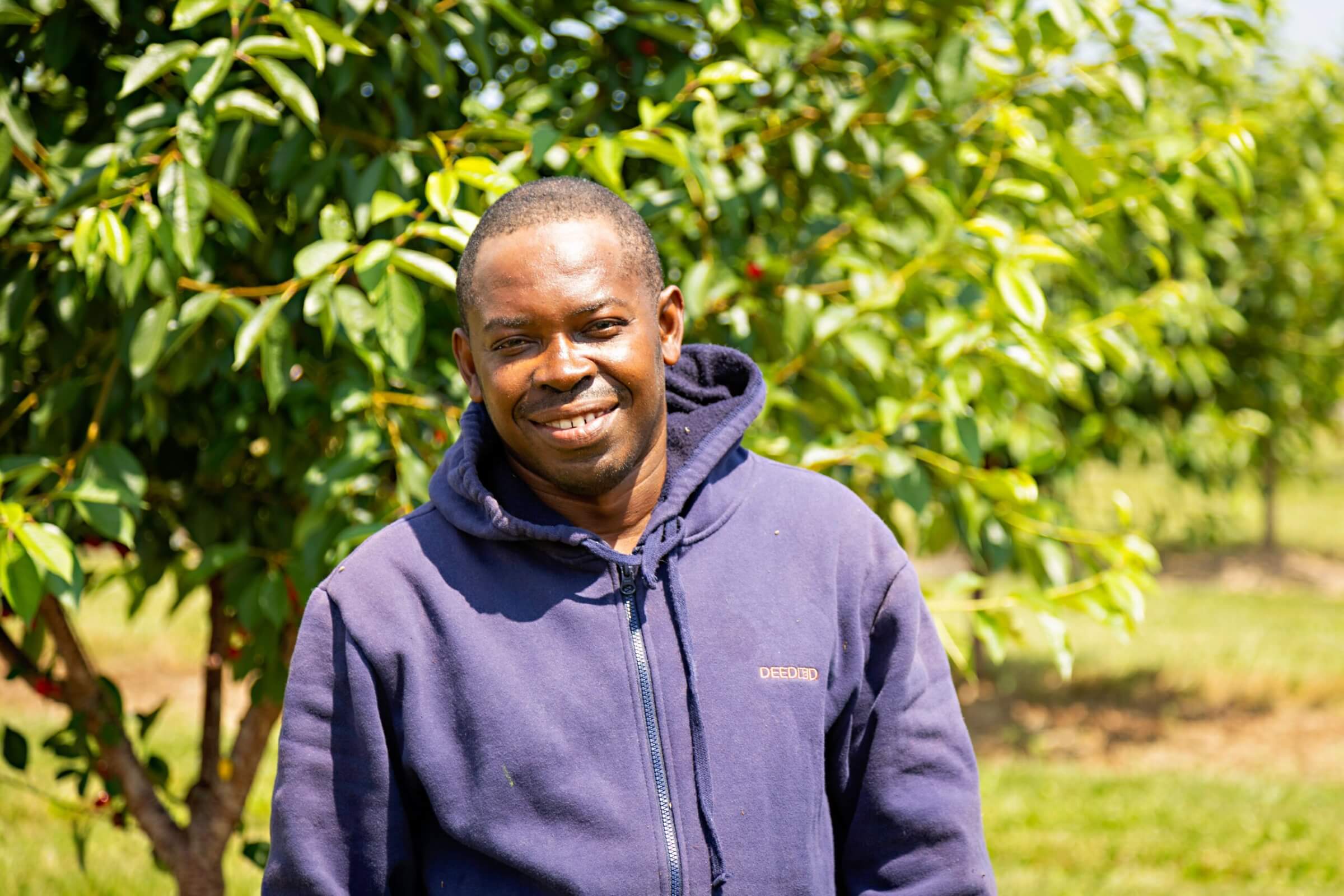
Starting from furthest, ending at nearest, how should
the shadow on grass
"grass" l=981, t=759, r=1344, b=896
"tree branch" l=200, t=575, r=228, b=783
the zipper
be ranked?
the shadow on grass < "grass" l=981, t=759, r=1344, b=896 < "tree branch" l=200, t=575, r=228, b=783 < the zipper

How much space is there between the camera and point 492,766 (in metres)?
1.47

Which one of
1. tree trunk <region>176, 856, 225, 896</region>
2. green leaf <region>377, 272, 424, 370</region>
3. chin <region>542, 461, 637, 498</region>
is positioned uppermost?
chin <region>542, 461, 637, 498</region>

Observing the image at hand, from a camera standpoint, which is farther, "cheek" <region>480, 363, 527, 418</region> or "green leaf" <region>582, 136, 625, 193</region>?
"green leaf" <region>582, 136, 625, 193</region>

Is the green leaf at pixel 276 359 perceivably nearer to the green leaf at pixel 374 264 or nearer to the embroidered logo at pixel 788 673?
the green leaf at pixel 374 264

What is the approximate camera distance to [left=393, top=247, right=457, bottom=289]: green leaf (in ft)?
6.76

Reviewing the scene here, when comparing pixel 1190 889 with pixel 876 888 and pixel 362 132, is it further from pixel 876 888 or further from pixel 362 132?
pixel 362 132

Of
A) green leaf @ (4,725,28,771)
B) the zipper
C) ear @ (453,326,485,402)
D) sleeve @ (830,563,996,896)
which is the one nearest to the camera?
the zipper

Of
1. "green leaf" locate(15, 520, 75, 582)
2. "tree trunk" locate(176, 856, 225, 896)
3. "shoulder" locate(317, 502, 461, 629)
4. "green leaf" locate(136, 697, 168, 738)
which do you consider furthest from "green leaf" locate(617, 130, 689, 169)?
"tree trunk" locate(176, 856, 225, 896)

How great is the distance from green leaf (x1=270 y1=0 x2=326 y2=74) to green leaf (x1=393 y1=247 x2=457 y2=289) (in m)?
0.30

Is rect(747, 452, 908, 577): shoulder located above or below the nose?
below

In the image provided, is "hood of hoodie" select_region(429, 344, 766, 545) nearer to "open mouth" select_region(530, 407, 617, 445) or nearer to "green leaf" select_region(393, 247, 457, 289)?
"open mouth" select_region(530, 407, 617, 445)

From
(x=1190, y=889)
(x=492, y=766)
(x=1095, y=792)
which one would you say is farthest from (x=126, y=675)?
(x=492, y=766)

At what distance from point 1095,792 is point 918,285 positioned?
148 inches

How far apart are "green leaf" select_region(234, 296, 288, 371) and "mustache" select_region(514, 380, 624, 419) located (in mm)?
632
